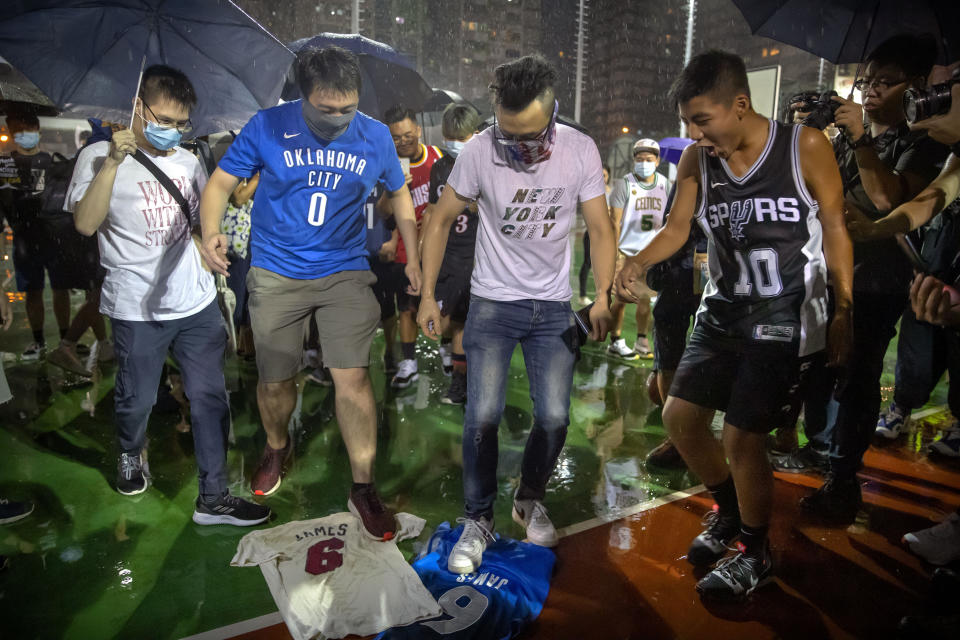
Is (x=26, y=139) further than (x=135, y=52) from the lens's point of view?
Yes

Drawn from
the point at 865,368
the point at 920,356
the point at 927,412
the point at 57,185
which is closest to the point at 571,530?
the point at 865,368

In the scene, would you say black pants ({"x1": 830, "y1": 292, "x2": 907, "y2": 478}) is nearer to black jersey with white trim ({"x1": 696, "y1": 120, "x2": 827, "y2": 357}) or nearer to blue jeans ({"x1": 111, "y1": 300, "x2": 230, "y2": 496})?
black jersey with white trim ({"x1": 696, "y1": 120, "x2": 827, "y2": 357})

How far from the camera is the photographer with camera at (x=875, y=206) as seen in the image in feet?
10.6

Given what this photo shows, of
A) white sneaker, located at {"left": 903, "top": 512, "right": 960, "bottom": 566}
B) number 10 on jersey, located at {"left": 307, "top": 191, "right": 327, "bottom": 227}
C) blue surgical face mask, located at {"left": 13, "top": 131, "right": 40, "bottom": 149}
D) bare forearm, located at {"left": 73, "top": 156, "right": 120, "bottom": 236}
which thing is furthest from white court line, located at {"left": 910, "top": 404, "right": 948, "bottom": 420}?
blue surgical face mask, located at {"left": 13, "top": 131, "right": 40, "bottom": 149}

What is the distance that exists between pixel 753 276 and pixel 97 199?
313 centimetres

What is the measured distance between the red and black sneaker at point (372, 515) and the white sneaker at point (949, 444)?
3.88m

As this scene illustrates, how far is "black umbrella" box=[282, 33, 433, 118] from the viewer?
6.50 metres

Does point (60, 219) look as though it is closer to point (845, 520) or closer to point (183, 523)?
point (183, 523)

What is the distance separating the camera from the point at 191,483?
3908 mm

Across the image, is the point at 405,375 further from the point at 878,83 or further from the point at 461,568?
the point at 878,83

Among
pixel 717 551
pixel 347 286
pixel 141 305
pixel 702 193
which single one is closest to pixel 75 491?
pixel 141 305

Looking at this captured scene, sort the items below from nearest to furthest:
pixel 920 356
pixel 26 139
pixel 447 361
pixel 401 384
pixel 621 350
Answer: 1. pixel 920 356
2. pixel 401 384
3. pixel 447 361
4. pixel 26 139
5. pixel 621 350

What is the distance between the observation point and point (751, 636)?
104 inches

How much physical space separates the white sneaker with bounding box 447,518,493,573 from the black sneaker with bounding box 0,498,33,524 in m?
2.42
